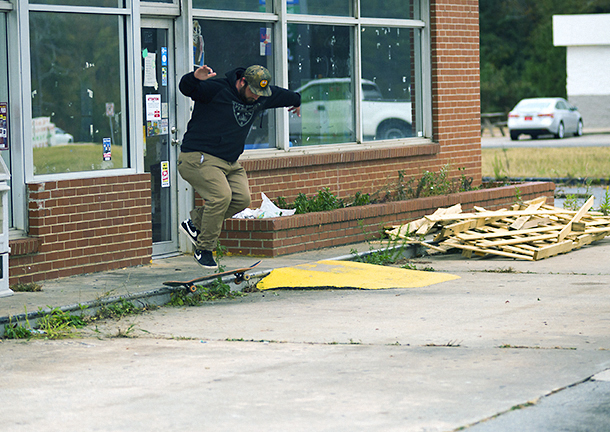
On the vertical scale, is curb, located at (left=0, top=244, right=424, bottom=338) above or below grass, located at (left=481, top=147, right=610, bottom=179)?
below

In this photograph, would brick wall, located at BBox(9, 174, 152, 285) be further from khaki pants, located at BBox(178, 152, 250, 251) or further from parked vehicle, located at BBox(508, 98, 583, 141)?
parked vehicle, located at BBox(508, 98, 583, 141)

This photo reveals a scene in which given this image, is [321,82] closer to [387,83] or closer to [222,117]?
[387,83]

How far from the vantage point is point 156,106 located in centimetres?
1054

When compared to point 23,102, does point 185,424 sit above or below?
below

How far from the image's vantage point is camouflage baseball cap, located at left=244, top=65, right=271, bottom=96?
8.78 meters

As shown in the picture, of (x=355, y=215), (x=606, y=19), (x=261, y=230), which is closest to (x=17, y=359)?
(x=261, y=230)

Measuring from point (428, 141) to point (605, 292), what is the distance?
594cm

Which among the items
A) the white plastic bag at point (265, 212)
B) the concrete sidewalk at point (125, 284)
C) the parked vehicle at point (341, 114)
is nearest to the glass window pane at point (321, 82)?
the parked vehicle at point (341, 114)

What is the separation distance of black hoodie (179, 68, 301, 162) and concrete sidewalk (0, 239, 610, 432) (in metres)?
1.34

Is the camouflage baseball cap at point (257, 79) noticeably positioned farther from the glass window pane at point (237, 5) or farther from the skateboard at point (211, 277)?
the glass window pane at point (237, 5)

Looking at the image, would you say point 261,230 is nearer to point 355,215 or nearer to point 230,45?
point 355,215

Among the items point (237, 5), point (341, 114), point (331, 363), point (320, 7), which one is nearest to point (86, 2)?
point (237, 5)

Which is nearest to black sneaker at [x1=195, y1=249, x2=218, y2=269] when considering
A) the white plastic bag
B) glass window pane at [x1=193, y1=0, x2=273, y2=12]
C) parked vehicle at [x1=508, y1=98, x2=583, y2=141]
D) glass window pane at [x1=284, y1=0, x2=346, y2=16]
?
the white plastic bag

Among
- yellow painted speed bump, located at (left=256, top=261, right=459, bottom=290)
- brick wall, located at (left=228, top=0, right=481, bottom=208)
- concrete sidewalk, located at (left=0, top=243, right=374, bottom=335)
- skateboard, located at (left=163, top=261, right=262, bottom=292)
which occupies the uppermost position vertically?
brick wall, located at (left=228, top=0, right=481, bottom=208)
